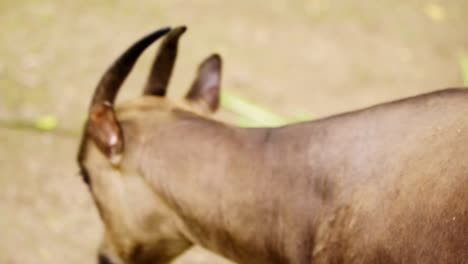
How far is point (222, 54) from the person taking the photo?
5.56 meters

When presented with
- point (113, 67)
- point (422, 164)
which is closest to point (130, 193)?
point (113, 67)

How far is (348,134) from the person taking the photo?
2.68 meters

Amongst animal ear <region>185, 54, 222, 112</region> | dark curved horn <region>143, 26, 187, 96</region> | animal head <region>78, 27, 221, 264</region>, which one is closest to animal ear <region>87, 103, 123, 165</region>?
animal head <region>78, 27, 221, 264</region>

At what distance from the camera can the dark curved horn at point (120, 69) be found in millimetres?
2881

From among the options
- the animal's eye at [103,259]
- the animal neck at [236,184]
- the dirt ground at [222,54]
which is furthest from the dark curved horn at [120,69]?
the dirt ground at [222,54]

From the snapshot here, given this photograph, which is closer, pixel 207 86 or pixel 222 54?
pixel 207 86

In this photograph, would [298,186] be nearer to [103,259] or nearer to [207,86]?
[207,86]

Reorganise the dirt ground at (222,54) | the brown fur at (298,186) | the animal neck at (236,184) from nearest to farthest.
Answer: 1. the brown fur at (298,186)
2. the animal neck at (236,184)
3. the dirt ground at (222,54)

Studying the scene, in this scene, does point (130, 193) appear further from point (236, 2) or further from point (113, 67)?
point (236, 2)

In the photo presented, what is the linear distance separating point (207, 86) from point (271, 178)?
708 mm

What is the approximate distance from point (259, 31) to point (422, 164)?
11.4ft

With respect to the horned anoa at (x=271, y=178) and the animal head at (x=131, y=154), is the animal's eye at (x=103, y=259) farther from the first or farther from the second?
the animal head at (x=131, y=154)

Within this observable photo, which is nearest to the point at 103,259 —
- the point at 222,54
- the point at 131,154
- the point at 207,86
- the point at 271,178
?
the point at 131,154

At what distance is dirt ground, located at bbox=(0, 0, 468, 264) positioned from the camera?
463cm
